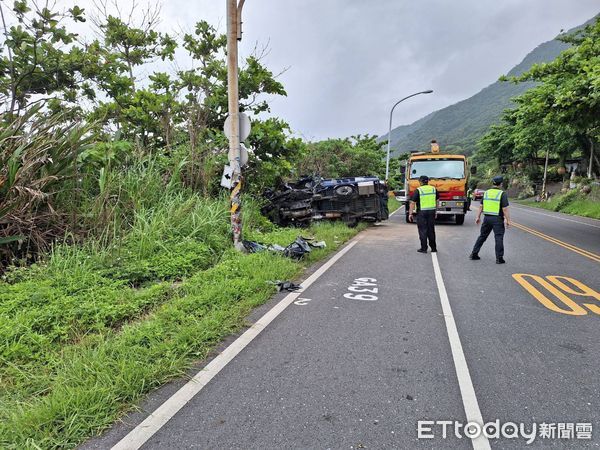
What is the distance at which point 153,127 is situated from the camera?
A: 32.7ft

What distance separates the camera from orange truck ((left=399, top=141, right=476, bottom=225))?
13.7 metres

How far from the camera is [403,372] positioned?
10.4ft

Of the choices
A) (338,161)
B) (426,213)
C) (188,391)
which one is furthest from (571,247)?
(338,161)

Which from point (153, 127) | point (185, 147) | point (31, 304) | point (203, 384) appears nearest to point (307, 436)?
point (203, 384)

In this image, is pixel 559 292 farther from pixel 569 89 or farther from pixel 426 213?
pixel 569 89

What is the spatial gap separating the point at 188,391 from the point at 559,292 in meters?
5.46

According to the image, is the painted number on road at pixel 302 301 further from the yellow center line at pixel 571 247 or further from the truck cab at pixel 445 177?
the truck cab at pixel 445 177

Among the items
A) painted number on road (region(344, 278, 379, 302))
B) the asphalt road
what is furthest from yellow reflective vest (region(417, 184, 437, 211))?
painted number on road (region(344, 278, 379, 302))

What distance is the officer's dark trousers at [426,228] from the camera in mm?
8664

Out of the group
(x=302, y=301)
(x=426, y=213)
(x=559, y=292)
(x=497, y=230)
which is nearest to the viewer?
(x=302, y=301)

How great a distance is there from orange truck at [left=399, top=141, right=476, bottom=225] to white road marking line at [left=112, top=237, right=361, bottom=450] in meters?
10.7

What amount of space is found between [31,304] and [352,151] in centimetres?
2382

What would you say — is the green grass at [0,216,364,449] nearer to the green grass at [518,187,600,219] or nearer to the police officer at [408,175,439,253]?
the police officer at [408,175,439,253]

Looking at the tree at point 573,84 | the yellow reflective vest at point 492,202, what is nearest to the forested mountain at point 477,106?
the tree at point 573,84
